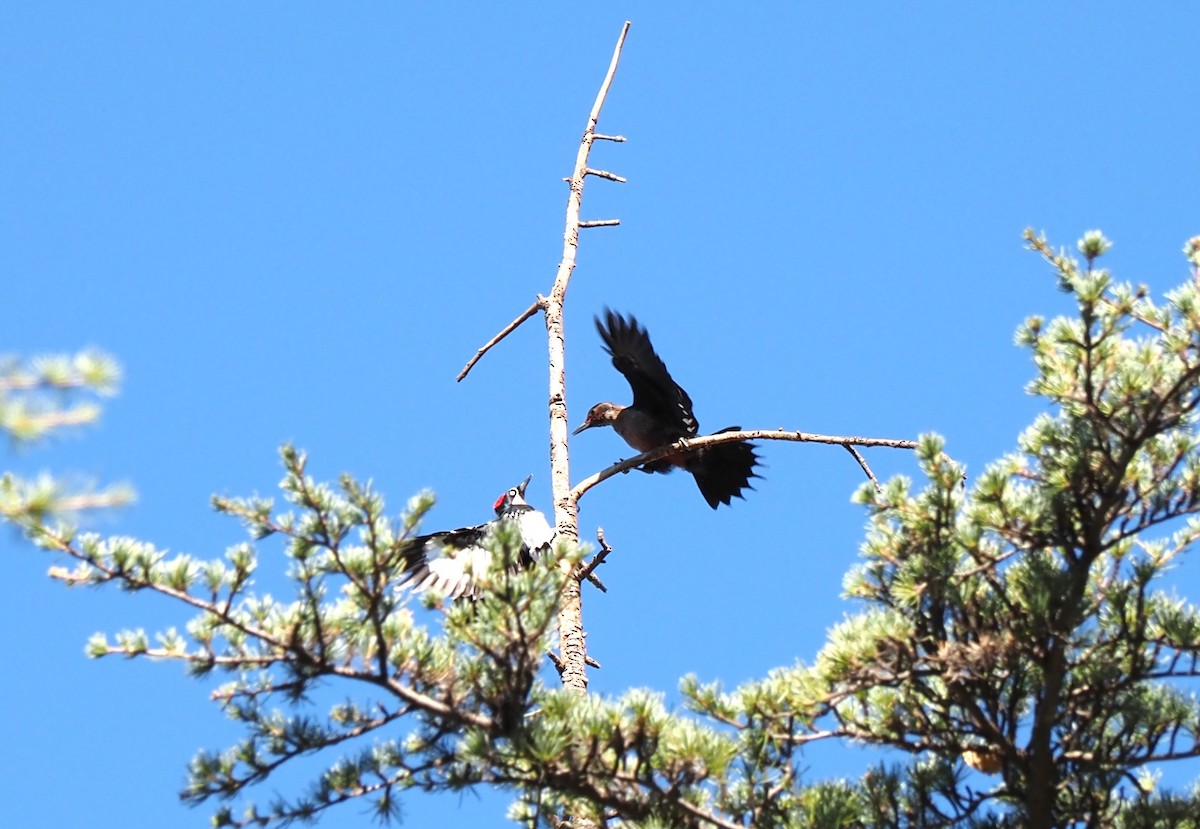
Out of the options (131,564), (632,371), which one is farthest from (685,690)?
(632,371)

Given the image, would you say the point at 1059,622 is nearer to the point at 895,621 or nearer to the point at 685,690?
the point at 895,621

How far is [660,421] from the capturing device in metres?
7.79

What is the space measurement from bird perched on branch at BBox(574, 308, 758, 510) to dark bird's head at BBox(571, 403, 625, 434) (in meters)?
0.02

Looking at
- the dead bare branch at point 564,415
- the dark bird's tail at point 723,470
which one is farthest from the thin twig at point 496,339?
the dark bird's tail at point 723,470

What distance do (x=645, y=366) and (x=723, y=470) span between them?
77 centimetres

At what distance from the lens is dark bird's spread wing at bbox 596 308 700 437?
7.59 metres

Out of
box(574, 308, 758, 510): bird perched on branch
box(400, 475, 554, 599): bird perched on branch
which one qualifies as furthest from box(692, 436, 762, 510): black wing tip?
box(400, 475, 554, 599): bird perched on branch

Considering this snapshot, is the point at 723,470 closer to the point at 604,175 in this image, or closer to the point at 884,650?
the point at 604,175

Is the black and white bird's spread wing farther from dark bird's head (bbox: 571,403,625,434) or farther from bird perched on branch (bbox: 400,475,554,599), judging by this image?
dark bird's head (bbox: 571,403,625,434)

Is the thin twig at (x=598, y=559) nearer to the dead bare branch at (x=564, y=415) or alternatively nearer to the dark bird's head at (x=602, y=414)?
the dead bare branch at (x=564, y=415)

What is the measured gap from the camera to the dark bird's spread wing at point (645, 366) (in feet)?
24.9

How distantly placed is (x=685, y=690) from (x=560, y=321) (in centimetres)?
244

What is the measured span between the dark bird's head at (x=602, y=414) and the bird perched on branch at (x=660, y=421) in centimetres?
2

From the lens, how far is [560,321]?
19.6ft
